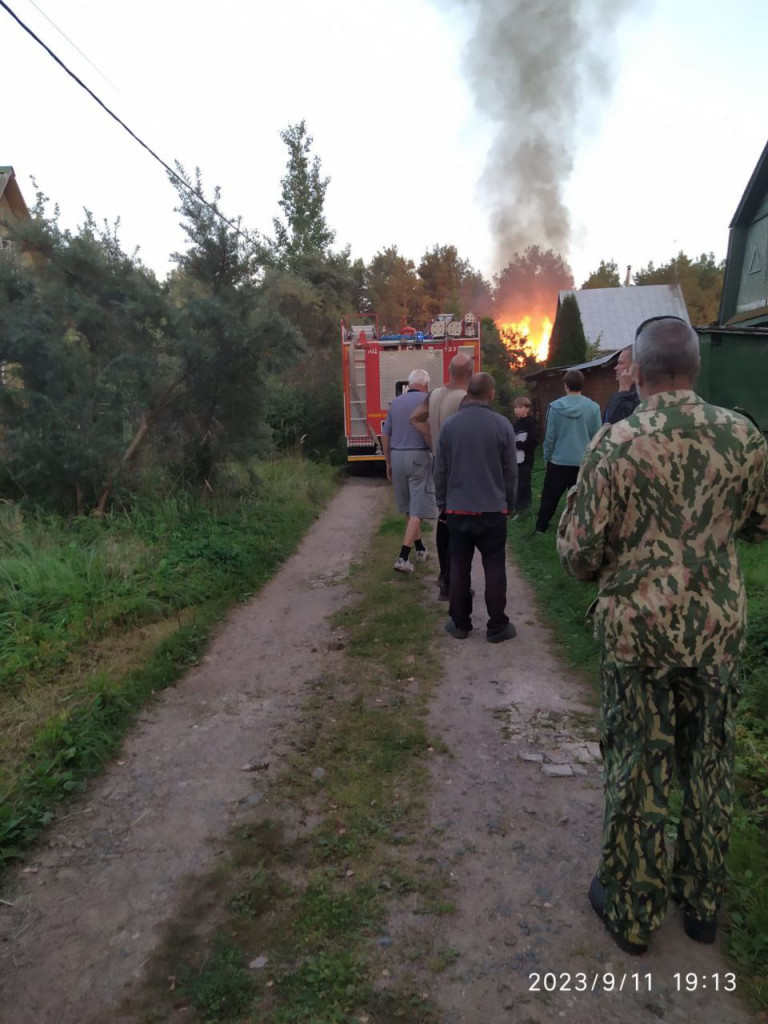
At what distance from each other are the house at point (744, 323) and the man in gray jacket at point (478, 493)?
606cm

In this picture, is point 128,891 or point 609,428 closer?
point 609,428

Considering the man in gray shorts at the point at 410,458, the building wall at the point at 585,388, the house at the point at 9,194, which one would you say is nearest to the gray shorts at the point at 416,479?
the man in gray shorts at the point at 410,458

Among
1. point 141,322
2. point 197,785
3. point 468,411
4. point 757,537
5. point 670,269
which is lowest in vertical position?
point 197,785

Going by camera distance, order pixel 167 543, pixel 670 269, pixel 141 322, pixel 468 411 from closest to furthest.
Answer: pixel 468 411
pixel 167 543
pixel 141 322
pixel 670 269

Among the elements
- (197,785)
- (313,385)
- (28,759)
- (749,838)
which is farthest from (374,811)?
(313,385)

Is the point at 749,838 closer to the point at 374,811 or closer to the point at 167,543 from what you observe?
the point at 374,811

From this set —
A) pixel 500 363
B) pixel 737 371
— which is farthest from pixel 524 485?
pixel 500 363

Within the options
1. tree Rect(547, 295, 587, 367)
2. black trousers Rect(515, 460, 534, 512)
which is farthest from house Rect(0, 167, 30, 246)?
tree Rect(547, 295, 587, 367)

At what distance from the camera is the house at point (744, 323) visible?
402 inches

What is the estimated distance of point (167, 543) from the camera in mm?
7055

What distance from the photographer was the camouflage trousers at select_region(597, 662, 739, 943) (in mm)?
2217

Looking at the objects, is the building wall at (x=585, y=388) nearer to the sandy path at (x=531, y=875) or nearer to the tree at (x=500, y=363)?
the tree at (x=500, y=363)

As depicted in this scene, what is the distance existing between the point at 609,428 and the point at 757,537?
616mm

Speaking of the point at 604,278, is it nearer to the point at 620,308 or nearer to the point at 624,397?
the point at 620,308
